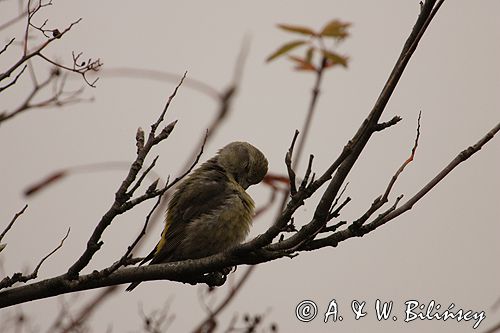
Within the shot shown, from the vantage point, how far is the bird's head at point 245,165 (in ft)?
23.0

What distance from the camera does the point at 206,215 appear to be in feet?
19.9

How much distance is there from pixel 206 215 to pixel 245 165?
1.11 metres

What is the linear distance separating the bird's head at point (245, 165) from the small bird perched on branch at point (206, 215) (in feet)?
0.04

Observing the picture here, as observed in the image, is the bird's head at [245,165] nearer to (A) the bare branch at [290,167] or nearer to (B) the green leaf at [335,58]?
(B) the green leaf at [335,58]

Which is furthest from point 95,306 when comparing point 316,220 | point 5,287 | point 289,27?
Answer: point 289,27

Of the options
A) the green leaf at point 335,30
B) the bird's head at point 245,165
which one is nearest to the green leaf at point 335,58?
A: the green leaf at point 335,30

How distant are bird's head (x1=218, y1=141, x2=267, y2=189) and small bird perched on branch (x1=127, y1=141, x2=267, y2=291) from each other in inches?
0.5

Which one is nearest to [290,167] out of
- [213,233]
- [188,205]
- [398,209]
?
[398,209]

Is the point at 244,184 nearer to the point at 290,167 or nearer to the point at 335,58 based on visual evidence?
the point at 335,58

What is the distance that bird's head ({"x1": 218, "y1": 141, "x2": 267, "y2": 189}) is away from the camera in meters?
7.00

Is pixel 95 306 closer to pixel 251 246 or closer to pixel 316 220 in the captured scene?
pixel 251 246

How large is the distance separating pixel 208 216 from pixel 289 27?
2297 millimetres

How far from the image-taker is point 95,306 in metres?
3.85

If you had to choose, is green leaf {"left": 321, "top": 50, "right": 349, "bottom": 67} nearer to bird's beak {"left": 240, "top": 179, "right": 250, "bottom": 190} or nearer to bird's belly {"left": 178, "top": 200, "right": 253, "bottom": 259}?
bird's belly {"left": 178, "top": 200, "right": 253, "bottom": 259}
